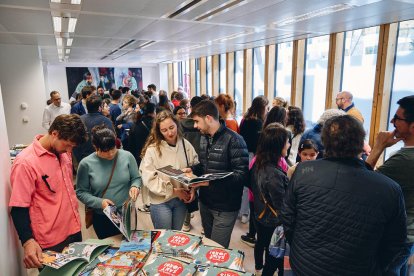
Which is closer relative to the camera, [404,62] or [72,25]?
[72,25]

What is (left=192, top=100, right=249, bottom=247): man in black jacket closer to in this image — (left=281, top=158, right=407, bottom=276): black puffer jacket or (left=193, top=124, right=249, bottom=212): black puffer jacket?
(left=193, top=124, right=249, bottom=212): black puffer jacket

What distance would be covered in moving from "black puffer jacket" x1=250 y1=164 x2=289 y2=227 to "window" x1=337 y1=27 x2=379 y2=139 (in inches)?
143

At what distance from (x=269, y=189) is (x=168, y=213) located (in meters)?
0.84

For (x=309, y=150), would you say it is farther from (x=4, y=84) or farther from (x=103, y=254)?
(x=4, y=84)

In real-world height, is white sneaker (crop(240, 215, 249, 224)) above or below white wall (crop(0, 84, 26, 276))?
below

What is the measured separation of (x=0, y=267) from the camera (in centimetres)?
128

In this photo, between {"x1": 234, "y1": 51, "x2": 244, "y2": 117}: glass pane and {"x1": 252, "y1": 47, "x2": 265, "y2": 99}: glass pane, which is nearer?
{"x1": 252, "y1": 47, "x2": 265, "y2": 99}: glass pane

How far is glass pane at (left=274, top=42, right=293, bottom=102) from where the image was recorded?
676cm

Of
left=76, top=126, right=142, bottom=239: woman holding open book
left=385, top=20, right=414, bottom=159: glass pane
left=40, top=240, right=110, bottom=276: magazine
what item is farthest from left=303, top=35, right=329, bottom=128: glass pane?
left=40, top=240, right=110, bottom=276: magazine

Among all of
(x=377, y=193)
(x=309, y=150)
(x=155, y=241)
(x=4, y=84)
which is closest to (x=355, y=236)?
(x=377, y=193)

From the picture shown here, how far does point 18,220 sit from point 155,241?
771 millimetres

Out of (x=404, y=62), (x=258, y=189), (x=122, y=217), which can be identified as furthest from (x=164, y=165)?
(x=404, y=62)

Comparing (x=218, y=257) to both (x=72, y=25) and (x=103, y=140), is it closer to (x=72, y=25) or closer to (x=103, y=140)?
(x=103, y=140)

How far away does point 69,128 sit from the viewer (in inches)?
63.9
